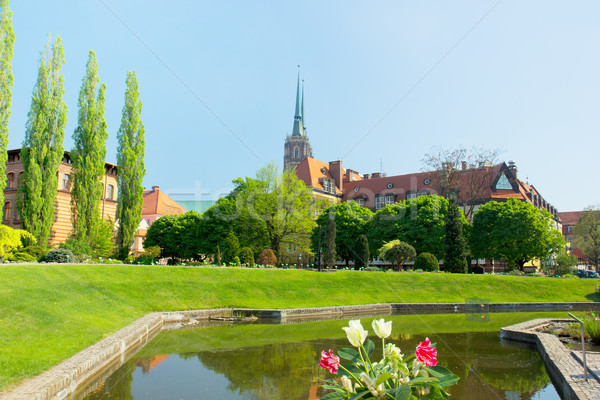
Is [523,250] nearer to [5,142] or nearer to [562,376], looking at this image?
[562,376]

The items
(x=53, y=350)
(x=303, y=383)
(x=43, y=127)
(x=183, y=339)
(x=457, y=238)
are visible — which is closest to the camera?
(x=303, y=383)

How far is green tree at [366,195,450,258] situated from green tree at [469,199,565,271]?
5086mm

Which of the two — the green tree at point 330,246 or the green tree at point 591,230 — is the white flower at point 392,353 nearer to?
the green tree at point 330,246

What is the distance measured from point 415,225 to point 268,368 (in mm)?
44093

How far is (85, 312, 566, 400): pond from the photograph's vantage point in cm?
843

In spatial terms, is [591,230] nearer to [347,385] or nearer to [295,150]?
[295,150]

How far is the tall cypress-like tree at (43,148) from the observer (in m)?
31.3

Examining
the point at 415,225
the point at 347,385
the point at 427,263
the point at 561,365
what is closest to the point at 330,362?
the point at 347,385

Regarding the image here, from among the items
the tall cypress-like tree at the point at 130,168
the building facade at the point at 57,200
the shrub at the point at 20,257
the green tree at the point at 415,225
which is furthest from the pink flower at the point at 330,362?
the green tree at the point at 415,225

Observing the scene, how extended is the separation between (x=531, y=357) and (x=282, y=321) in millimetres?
10278

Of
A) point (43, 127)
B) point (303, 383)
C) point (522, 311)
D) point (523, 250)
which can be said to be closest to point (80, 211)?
point (43, 127)

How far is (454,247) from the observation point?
38688 mm

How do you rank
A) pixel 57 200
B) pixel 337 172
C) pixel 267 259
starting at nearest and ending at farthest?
pixel 267 259, pixel 57 200, pixel 337 172

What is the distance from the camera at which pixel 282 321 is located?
19438 millimetres
